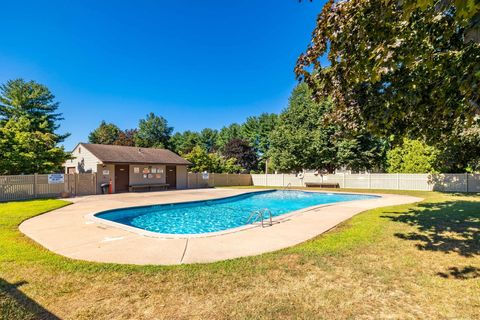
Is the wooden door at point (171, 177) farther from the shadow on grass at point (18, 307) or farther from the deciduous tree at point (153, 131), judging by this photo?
the deciduous tree at point (153, 131)

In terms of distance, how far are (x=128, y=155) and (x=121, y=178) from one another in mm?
2353

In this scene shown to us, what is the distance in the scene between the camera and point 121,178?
21.0 metres

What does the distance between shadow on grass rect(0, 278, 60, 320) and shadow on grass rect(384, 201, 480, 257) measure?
6.51m

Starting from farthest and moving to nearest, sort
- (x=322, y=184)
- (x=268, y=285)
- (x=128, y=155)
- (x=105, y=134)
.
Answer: (x=105, y=134) → (x=322, y=184) → (x=128, y=155) → (x=268, y=285)

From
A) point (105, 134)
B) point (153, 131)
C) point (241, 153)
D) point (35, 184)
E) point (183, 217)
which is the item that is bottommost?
point (183, 217)

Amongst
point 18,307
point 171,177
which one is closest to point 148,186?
point 171,177

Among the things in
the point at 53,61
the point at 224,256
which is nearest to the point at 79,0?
the point at 53,61

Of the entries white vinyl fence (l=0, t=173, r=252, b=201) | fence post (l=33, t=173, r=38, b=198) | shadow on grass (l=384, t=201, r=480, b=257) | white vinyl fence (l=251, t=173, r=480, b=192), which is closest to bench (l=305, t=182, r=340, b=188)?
white vinyl fence (l=251, t=173, r=480, b=192)

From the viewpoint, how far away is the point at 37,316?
282 centimetres

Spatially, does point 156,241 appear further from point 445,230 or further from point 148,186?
point 148,186

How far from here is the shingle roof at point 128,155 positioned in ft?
66.7

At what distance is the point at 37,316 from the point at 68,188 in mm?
16658

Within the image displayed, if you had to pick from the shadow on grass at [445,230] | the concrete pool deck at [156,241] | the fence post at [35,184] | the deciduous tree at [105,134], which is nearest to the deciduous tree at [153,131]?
the deciduous tree at [105,134]

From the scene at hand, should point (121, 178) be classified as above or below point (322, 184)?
above
